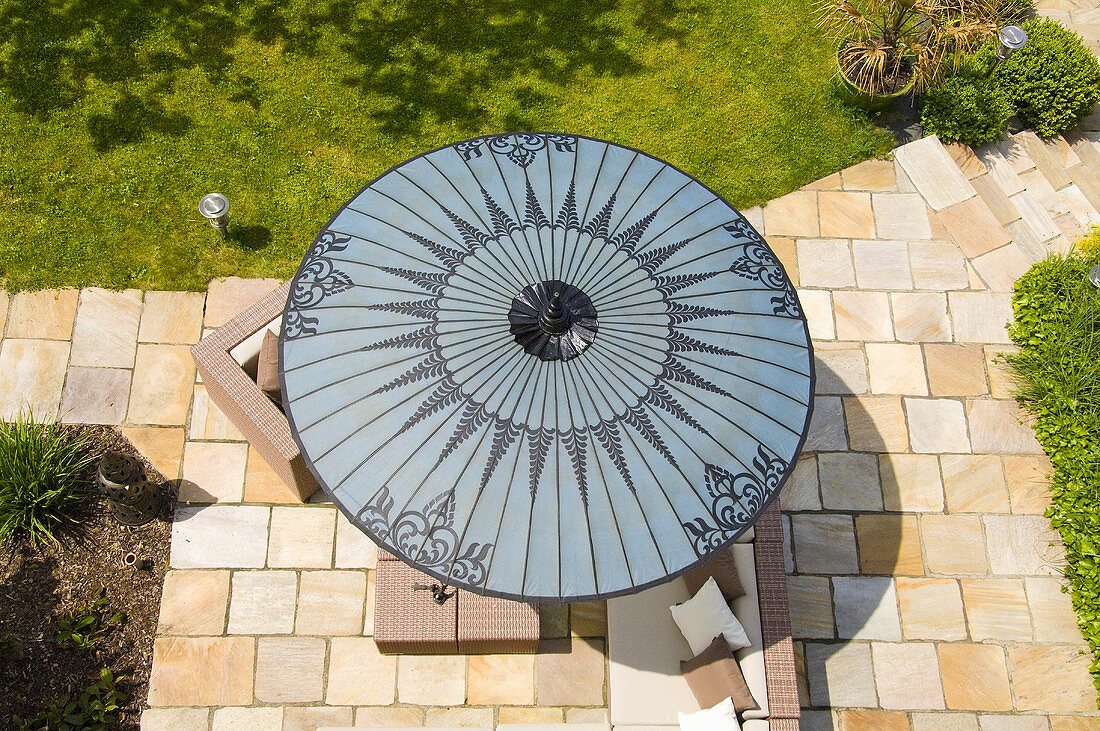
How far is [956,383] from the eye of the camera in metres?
8.20

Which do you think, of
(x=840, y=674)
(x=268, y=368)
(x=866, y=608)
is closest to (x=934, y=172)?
(x=866, y=608)

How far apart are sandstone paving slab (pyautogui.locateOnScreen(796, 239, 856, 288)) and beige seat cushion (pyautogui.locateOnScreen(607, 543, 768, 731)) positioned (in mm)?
3135

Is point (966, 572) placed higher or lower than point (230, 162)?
lower

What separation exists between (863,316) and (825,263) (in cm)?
65

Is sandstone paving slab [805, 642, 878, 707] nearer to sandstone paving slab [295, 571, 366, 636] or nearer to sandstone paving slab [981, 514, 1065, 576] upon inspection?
sandstone paving slab [981, 514, 1065, 576]

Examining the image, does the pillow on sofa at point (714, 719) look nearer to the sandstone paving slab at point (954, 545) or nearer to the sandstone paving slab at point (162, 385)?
the sandstone paving slab at point (954, 545)

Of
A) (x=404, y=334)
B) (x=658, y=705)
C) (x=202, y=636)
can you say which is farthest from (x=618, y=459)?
(x=202, y=636)

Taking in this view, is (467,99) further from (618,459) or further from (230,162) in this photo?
(618,459)

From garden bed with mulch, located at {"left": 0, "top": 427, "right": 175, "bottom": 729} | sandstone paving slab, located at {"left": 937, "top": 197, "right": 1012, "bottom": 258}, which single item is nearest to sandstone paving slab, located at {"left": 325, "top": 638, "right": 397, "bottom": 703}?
garden bed with mulch, located at {"left": 0, "top": 427, "right": 175, "bottom": 729}

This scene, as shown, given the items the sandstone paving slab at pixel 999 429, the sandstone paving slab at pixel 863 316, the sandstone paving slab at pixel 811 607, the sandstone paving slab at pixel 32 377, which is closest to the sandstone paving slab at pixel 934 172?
the sandstone paving slab at pixel 863 316

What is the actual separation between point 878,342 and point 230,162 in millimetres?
6529

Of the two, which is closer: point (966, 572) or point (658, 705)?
point (658, 705)

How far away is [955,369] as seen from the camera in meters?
8.26

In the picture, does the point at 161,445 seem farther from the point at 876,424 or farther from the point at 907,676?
the point at 907,676
